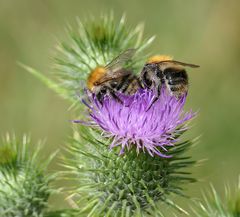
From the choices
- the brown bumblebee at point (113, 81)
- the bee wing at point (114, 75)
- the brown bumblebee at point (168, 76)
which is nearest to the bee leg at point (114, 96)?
the brown bumblebee at point (113, 81)

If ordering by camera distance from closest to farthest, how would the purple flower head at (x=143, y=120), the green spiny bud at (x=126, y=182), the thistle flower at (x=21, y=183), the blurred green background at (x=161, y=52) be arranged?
1. the purple flower head at (x=143, y=120)
2. the green spiny bud at (x=126, y=182)
3. the thistle flower at (x=21, y=183)
4. the blurred green background at (x=161, y=52)

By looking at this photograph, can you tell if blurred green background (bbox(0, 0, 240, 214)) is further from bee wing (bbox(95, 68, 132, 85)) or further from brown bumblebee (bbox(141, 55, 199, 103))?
bee wing (bbox(95, 68, 132, 85))

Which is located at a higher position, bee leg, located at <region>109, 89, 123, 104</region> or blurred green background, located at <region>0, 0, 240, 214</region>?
blurred green background, located at <region>0, 0, 240, 214</region>

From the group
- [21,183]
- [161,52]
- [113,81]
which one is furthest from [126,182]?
[161,52]

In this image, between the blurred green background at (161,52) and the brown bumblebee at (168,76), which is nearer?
the brown bumblebee at (168,76)

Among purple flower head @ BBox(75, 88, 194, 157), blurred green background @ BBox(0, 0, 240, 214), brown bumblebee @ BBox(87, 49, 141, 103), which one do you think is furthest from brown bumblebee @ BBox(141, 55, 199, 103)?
blurred green background @ BBox(0, 0, 240, 214)

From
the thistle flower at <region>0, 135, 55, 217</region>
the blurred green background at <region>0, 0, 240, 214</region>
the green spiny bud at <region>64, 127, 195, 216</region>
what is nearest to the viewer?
the green spiny bud at <region>64, 127, 195, 216</region>

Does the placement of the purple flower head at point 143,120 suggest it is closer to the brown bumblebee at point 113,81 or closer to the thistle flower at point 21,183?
the brown bumblebee at point 113,81

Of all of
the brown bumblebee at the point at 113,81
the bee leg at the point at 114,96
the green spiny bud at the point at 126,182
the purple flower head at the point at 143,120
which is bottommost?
the green spiny bud at the point at 126,182
